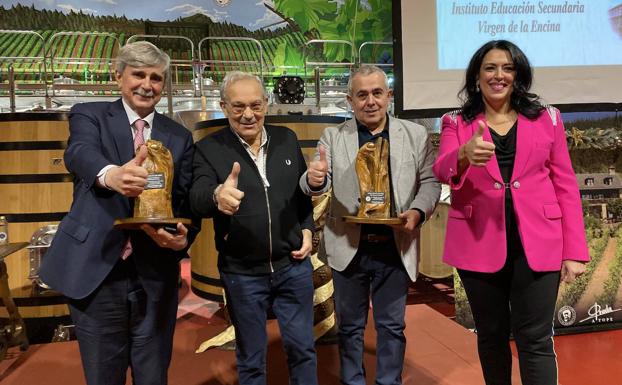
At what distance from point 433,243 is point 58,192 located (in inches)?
133

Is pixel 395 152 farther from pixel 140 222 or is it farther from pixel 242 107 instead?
pixel 140 222

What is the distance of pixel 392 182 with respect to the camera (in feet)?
7.00

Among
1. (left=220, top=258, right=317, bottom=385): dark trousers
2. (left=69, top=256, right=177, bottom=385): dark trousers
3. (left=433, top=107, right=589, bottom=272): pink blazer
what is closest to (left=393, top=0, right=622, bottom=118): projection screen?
(left=433, top=107, right=589, bottom=272): pink blazer

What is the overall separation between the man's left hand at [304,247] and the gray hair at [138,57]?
2.84ft

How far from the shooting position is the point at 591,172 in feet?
13.5

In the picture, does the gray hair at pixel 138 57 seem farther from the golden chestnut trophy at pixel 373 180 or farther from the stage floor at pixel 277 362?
the stage floor at pixel 277 362

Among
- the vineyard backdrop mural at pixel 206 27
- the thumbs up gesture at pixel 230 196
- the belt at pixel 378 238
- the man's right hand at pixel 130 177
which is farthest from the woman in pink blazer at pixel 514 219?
the vineyard backdrop mural at pixel 206 27

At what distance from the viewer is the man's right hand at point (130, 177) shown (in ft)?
4.78

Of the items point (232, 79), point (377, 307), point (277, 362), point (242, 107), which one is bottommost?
point (277, 362)

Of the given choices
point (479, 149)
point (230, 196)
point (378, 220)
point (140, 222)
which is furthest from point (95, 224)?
point (479, 149)

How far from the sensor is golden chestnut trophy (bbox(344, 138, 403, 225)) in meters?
2.00

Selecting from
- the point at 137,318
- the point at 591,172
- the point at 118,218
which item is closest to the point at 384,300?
the point at 137,318

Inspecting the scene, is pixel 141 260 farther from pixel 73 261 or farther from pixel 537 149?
pixel 537 149

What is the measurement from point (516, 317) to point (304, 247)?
A: 2.77 ft
